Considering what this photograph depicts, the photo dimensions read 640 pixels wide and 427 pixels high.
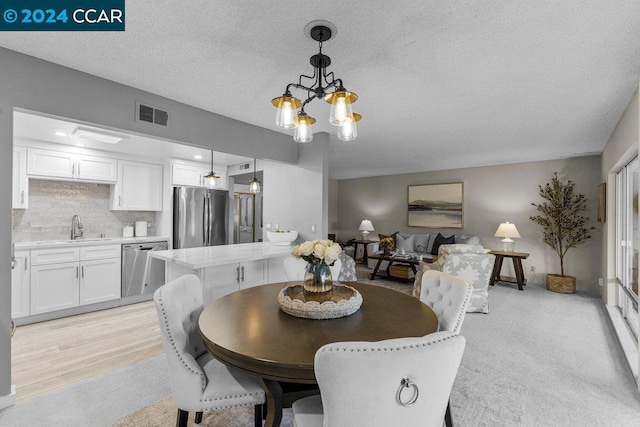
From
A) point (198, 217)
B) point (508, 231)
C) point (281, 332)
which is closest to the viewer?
point (281, 332)

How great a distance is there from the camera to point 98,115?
2342 mm

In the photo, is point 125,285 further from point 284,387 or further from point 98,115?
point 284,387

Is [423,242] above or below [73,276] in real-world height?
above

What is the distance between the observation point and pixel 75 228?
13.9 feet

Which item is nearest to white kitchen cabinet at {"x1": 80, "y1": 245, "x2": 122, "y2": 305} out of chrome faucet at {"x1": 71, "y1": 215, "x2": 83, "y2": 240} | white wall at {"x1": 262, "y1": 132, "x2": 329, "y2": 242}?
chrome faucet at {"x1": 71, "y1": 215, "x2": 83, "y2": 240}

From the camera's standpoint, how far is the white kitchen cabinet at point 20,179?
3.58 meters

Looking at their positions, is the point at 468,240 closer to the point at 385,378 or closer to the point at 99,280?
the point at 385,378

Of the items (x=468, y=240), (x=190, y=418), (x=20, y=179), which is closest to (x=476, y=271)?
(x=468, y=240)

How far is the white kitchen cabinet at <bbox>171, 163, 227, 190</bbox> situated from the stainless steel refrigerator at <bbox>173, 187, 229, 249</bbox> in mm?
122

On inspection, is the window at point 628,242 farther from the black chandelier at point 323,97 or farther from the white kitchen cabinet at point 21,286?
the white kitchen cabinet at point 21,286

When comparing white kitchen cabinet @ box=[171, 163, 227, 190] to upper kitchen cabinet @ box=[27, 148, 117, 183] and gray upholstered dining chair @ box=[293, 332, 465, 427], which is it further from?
gray upholstered dining chair @ box=[293, 332, 465, 427]

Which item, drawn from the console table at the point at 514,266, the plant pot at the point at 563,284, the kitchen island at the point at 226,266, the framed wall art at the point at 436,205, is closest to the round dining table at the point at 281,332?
the kitchen island at the point at 226,266

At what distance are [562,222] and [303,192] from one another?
4.63 m

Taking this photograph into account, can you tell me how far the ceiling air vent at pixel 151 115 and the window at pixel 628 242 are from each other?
16.1 feet
